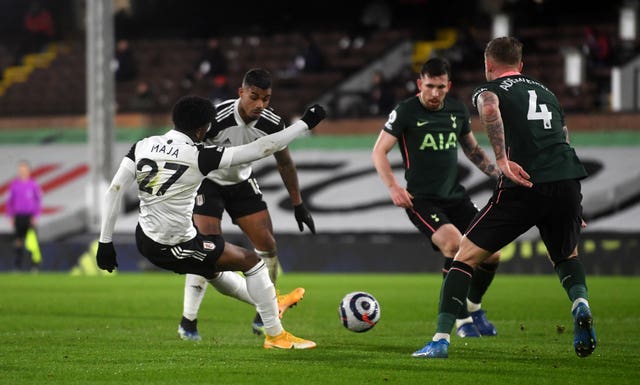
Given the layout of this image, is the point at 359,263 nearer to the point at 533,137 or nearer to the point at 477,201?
the point at 477,201

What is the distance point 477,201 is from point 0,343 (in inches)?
595

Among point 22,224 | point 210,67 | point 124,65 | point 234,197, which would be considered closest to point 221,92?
point 210,67

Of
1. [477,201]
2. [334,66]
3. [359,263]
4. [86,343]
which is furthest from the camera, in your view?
[334,66]

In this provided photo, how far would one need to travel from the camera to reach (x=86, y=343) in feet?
32.1

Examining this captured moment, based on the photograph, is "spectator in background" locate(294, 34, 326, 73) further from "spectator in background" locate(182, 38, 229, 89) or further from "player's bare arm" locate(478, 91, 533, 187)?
"player's bare arm" locate(478, 91, 533, 187)

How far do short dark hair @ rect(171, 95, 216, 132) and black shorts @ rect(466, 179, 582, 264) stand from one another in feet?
6.73

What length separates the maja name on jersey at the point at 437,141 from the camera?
34.0 ft

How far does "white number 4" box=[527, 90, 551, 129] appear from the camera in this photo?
8297 mm

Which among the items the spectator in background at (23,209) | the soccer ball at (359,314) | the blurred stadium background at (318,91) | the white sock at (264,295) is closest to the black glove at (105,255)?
the white sock at (264,295)

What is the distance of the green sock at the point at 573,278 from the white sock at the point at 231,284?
251cm

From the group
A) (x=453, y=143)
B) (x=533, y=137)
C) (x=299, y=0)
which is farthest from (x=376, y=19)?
(x=533, y=137)

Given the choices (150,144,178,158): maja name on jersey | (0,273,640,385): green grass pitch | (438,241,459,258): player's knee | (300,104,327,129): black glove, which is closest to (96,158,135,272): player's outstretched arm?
(150,144,178,158): maja name on jersey

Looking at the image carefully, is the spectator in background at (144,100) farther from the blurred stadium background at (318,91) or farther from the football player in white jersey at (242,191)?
the football player in white jersey at (242,191)

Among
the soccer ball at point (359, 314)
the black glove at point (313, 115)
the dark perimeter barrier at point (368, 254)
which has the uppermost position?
the black glove at point (313, 115)
